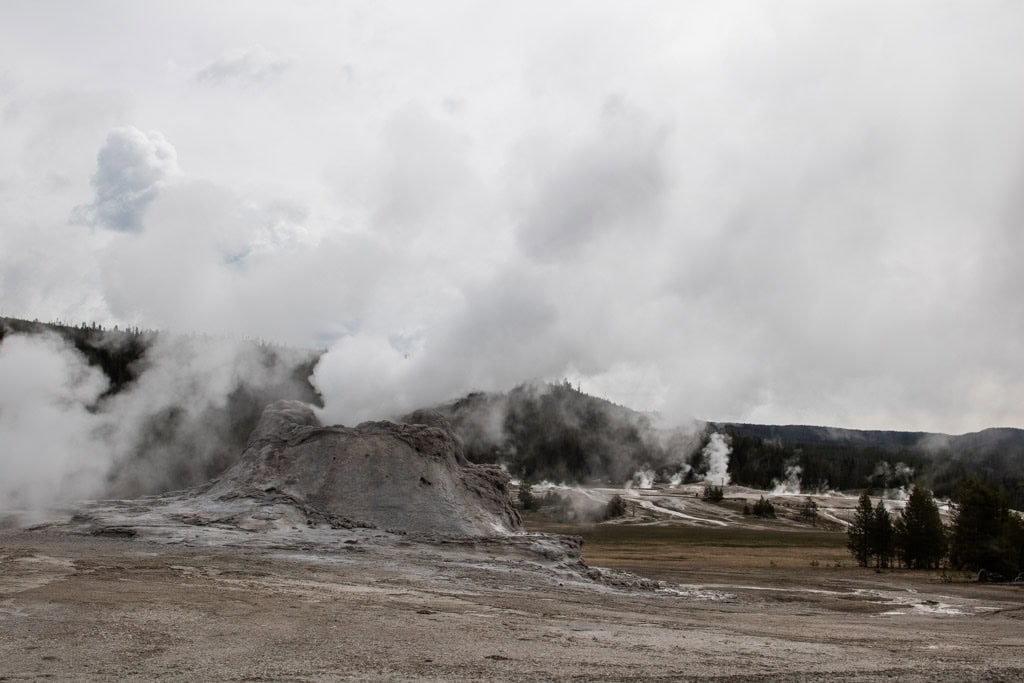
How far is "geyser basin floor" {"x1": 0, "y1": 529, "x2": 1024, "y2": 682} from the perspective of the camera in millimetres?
12531

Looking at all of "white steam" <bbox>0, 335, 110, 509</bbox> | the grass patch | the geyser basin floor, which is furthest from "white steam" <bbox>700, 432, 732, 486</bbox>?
the geyser basin floor

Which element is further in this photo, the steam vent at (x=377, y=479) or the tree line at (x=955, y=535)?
the tree line at (x=955, y=535)

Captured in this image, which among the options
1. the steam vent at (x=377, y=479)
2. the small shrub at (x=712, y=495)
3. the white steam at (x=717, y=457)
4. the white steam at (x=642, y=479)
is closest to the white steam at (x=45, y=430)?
the steam vent at (x=377, y=479)

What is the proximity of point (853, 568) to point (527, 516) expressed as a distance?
54.2 metres

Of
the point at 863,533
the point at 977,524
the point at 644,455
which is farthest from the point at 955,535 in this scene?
the point at 644,455

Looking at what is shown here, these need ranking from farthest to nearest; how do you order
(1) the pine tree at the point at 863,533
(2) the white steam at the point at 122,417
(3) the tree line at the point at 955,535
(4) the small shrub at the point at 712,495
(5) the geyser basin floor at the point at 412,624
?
(4) the small shrub at the point at 712,495
(1) the pine tree at the point at 863,533
(2) the white steam at the point at 122,417
(3) the tree line at the point at 955,535
(5) the geyser basin floor at the point at 412,624

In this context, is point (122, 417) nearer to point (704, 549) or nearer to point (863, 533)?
point (704, 549)

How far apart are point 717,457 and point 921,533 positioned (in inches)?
4652

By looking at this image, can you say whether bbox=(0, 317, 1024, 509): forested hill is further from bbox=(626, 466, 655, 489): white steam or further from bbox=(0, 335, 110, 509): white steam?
bbox=(0, 335, 110, 509): white steam

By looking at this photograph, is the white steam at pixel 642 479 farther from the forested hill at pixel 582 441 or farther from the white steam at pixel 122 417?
the white steam at pixel 122 417

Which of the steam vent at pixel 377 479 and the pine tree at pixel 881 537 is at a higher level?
the steam vent at pixel 377 479

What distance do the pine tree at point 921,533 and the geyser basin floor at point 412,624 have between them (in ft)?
70.8

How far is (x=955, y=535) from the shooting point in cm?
4575

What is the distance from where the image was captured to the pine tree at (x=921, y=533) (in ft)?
167
